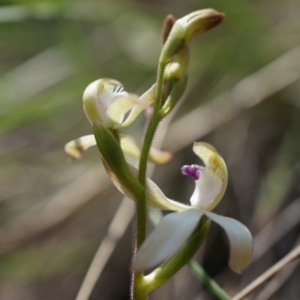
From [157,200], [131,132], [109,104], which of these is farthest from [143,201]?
[131,132]

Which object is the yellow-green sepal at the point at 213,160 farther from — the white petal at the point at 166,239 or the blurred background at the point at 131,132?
the blurred background at the point at 131,132

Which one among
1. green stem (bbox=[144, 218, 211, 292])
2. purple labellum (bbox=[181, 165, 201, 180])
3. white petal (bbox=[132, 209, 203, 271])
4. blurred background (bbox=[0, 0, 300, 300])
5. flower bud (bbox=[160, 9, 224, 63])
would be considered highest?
flower bud (bbox=[160, 9, 224, 63])

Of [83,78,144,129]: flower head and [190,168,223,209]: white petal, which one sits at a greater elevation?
[83,78,144,129]: flower head

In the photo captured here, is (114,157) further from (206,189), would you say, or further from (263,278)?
(263,278)

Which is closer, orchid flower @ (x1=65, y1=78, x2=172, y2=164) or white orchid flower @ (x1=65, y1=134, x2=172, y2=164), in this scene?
orchid flower @ (x1=65, y1=78, x2=172, y2=164)

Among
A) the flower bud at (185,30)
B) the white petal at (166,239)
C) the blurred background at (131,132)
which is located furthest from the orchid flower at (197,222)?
the blurred background at (131,132)

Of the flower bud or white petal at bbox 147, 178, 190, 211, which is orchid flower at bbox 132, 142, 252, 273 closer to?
white petal at bbox 147, 178, 190, 211

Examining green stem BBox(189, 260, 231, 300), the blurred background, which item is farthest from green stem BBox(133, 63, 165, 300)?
A: the blurred background
